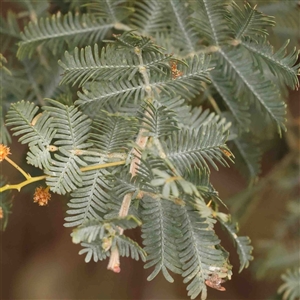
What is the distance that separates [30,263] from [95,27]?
79 cm

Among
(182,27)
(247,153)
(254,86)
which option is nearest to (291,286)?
(247,153)

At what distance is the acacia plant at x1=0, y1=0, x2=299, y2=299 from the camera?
0.36 m

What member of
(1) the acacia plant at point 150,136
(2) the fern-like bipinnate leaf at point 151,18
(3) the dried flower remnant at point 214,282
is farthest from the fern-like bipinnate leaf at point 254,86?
(3) the dried flower remnant at point 214,282

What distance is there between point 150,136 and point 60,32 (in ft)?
0.78

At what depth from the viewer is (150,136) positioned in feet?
1.30

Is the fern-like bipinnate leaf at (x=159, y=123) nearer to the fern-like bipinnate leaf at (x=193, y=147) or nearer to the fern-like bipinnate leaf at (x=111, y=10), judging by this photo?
the fern-like bipinnate leaf at (x=193, y=147)

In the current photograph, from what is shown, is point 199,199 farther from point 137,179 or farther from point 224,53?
point 224,53

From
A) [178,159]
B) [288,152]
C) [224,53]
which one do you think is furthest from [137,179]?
[288,152]

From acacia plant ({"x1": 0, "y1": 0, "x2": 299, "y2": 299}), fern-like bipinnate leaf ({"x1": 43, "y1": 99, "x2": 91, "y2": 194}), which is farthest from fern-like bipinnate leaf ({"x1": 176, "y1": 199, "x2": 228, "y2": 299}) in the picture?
fern-like bipinnate leaf ({"x1": 43, "y1": 99, "x2": 91, "y2": 194})

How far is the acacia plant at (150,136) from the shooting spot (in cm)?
36

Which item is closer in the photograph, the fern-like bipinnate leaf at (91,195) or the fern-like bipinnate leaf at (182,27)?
the fern-like bipinnate leaf at (91,195)

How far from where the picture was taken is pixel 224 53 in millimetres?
507

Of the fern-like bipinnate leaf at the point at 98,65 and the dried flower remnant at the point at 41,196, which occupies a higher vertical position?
the fern-like bipinnate leaf at the point at 98,65

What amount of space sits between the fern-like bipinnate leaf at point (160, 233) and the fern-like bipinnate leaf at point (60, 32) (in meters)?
0.28
